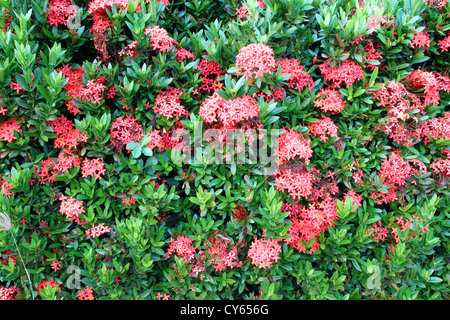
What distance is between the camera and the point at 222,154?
239 cm

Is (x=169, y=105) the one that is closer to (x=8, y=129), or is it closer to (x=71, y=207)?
(x=71, y=207)

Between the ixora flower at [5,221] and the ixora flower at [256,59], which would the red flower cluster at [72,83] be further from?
the ixora flower at [256,59]

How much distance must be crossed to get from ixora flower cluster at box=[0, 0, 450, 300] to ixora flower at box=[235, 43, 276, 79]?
1 centimetres

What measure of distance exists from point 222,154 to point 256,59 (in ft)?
2.35

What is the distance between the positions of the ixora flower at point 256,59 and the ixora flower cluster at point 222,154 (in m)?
0.01

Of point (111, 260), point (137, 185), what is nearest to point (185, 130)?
point (137, 185)

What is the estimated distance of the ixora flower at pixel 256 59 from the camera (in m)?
2.16

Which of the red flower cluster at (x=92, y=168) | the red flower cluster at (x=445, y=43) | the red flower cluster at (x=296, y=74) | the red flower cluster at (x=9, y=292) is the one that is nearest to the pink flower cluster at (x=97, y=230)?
the red flower cluster at (x=92, y=168)

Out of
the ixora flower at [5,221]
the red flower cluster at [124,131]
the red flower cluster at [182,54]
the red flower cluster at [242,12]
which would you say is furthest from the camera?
the red flower cluster at [242,12]

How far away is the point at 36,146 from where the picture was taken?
252 centimetres

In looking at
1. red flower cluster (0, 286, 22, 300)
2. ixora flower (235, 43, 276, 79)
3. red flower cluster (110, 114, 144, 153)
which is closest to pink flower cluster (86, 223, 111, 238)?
red flower cluster (110, 114, 144, 153)

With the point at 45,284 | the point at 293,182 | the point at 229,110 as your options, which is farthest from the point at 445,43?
the point at 45,284

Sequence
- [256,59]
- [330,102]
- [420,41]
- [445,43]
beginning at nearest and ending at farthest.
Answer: [256,59] → [330,102] → [420,41] → [445,43]

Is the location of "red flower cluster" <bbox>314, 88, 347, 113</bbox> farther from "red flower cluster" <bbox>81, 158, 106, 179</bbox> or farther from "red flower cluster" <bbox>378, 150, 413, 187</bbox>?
"red flower cluster" <bbox>81, 158, 106, 179</bbox>
